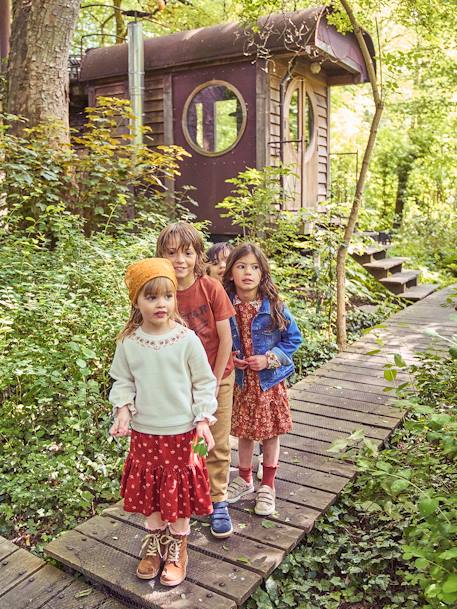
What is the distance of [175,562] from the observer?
8.05 ft

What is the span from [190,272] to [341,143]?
Answer: 17525mm

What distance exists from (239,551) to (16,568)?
1007 millimetres

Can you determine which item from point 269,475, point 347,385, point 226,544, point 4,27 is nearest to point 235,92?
point 4,27

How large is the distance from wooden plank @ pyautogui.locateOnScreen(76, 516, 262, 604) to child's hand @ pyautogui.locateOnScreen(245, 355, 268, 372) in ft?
2.97

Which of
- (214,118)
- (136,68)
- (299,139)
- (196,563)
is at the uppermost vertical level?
(136,68)

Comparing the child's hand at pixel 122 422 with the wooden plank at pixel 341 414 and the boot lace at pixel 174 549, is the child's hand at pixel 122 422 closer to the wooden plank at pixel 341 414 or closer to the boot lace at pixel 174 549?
the boot lace at pixel 174 549

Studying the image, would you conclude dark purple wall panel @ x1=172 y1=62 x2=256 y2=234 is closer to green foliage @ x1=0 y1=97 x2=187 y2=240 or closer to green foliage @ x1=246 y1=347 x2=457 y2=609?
green foliage @ x1=0 y1=97 x2=187 y2=240

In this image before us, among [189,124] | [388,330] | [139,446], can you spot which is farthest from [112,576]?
[189,124]

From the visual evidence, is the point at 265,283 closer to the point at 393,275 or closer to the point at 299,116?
the point at 393,275

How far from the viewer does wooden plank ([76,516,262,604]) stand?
2.40m

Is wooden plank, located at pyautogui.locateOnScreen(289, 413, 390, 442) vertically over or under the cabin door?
under

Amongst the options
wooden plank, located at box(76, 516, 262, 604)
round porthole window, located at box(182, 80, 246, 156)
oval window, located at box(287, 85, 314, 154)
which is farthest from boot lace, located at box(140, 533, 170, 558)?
oval window, located at box(287, 85, 314, 154)

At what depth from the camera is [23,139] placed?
6.57 metres

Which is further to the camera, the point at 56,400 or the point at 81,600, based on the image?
the point at 56,400
